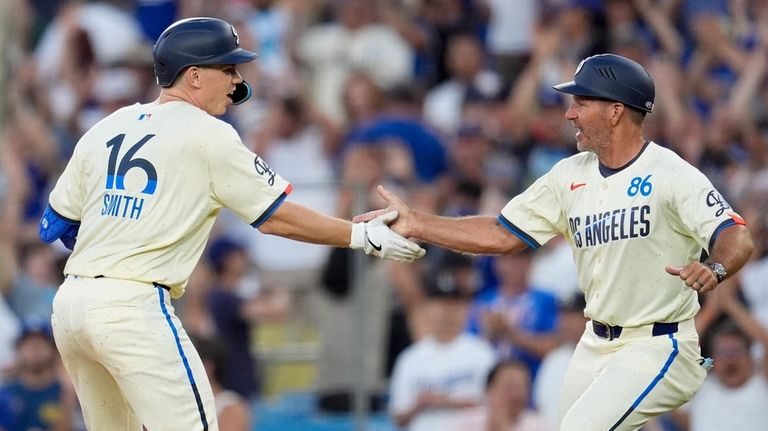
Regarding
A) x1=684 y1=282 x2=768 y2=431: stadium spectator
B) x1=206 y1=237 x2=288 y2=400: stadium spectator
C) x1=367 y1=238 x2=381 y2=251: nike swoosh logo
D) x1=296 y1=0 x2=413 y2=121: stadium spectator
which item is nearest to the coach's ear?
x1=367 y1=238 x2=381 y2=251: nike swoosh logo

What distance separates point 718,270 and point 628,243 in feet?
1.82

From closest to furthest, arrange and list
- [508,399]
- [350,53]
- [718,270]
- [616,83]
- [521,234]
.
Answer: [718,270]
[616,83]
[521,234]
[508,399]
[350,53]

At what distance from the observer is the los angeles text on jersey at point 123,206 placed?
21.8 ft

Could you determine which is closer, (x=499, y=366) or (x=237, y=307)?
(x=499, y=366)

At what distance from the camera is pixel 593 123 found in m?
7.18

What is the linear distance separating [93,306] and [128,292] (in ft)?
0.54

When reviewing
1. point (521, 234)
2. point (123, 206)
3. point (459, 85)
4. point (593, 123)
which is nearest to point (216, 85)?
point (123, 206)

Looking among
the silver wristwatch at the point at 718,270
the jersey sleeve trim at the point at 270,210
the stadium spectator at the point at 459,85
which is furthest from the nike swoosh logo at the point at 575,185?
the stadium spectator at the point at 459,85

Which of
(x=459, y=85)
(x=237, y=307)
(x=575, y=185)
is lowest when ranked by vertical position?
(x=237, y=307)

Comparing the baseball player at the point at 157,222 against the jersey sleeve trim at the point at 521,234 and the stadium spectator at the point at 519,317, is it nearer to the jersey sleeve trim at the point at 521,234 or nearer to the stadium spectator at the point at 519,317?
the jersey sleeve trim at the point at 521,234

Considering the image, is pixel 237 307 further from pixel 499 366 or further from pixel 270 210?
pixel 270 210

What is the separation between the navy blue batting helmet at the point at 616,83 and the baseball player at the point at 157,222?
1.39m

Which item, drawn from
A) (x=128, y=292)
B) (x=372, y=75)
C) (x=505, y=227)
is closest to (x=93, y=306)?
(x=128, y=292)

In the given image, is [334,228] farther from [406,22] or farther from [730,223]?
[406,22]
